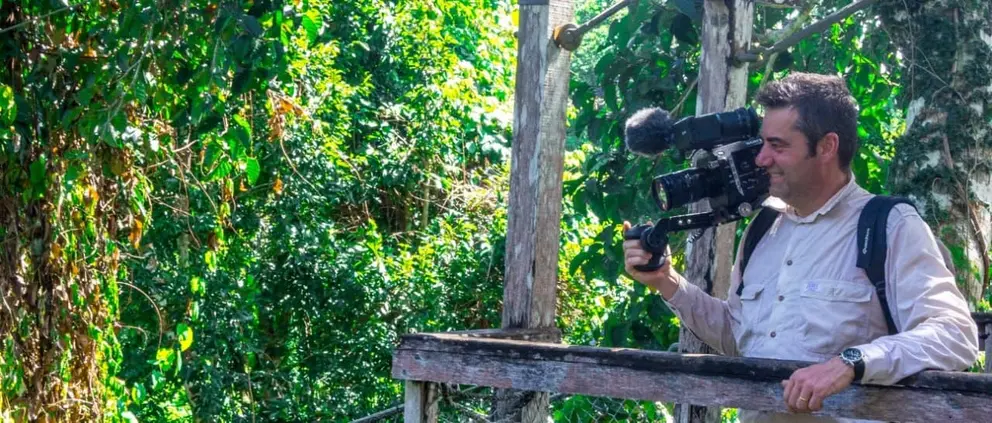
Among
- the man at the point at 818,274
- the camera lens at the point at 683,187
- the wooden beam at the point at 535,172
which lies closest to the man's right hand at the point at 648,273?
the man at the point at 818,274

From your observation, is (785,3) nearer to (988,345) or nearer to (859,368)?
(988,345)

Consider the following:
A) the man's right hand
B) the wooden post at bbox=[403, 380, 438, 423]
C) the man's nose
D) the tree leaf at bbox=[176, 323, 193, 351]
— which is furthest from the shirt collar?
the tree leaf at bbox=[176, 323, 193, 351]

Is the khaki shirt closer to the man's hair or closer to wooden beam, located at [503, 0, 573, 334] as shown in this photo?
the man's hair

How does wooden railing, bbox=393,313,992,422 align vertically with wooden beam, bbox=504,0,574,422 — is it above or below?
below

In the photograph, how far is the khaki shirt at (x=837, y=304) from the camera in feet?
6.64

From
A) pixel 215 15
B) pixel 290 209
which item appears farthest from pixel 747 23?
pixel 290 209

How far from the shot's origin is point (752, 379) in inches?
77.9

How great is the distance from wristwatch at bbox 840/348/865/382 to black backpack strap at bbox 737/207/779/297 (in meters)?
0.63

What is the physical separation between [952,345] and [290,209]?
694cm

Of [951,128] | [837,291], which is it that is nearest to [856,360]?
[837,291]

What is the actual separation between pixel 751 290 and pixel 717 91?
1.21 m

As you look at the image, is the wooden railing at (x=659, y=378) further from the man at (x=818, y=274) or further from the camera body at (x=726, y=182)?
the camera body at (x=726, y=182)

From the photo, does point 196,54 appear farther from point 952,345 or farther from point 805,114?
point 952,345

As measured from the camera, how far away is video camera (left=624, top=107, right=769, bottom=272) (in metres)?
2.43
